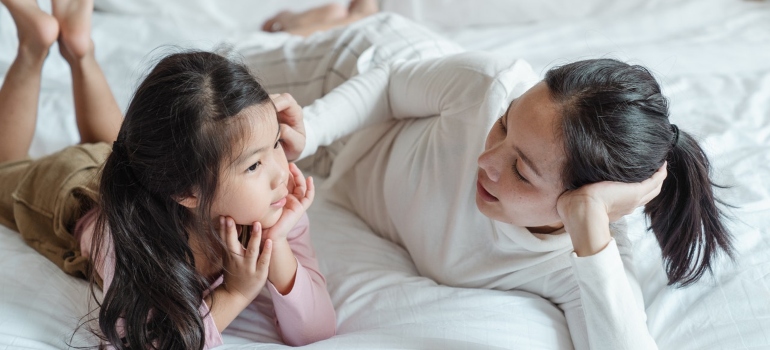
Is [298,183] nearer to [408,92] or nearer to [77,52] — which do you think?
[408,92]

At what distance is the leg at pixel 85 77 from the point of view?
1240 millimetres

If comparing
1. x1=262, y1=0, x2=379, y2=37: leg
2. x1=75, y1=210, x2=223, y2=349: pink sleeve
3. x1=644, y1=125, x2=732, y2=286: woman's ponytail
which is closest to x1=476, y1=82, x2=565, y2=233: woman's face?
x1=644, y1=125, x2=732, y2=286: woman's ponytail

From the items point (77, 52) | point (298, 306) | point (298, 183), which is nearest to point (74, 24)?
point (77, 52)

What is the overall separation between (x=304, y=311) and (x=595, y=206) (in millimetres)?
402

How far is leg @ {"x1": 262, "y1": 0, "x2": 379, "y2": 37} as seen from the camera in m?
1.88

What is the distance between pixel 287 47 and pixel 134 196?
68 centimetres

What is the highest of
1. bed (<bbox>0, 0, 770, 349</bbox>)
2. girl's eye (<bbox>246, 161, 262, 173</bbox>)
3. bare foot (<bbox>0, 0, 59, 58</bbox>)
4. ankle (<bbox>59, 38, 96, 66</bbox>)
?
bare foot (<bbox>0, 0, 59, 58</bbox>)

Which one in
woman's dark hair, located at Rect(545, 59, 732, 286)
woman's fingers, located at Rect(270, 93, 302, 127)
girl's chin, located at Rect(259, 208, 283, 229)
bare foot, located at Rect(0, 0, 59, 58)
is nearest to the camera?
woman's dark hair, located at Rect(545, 59, 732, 286)

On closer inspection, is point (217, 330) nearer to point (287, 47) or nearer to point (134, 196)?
point (134, 196)

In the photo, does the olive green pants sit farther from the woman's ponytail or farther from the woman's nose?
the woman's ponytail

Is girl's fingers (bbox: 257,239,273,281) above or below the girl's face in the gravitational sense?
below

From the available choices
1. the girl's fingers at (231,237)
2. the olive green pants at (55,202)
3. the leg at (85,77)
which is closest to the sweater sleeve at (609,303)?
the girl's fingers at (231,237)

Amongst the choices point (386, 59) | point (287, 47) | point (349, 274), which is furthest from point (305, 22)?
point (349, 274)

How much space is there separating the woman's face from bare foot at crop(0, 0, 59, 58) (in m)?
0.77
